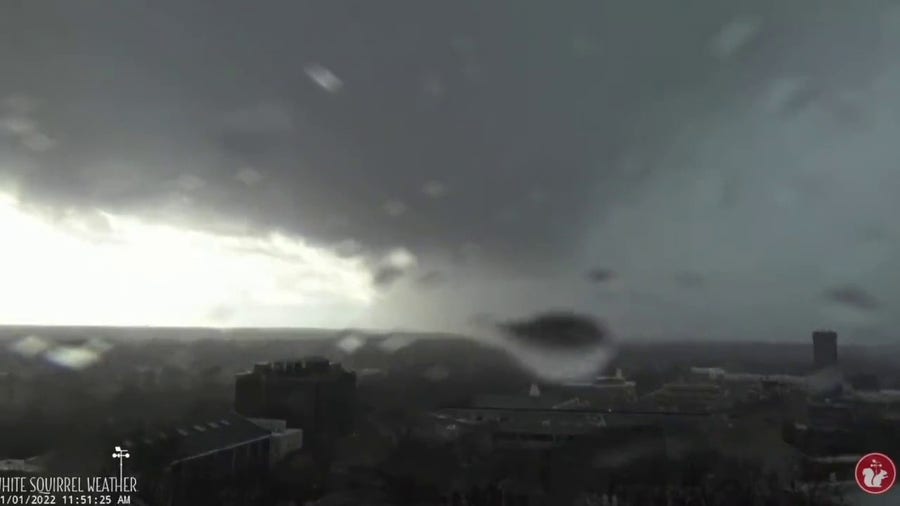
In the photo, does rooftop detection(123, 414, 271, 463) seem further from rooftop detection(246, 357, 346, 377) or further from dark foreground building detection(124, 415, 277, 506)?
rooftop detection(246, 357, 346, 377)

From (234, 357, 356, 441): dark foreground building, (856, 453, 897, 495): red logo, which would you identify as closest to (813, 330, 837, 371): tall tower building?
(856, 453, 897, 495): red logo

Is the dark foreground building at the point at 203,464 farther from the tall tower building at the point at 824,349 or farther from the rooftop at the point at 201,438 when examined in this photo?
the tall tower building at the point at 824,349

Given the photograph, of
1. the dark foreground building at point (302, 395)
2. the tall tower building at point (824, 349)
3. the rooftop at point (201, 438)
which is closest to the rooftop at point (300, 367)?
the dark foreground building at point (302, 395)

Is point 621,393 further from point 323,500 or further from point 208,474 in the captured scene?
point 208,474

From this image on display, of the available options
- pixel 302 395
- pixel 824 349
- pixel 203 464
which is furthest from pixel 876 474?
pixel 203 464

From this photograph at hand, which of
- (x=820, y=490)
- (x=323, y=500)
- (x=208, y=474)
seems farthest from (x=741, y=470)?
(x=208, y=474)

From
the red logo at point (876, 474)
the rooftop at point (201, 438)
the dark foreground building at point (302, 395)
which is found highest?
the dark foreground building at point (302, 395)
